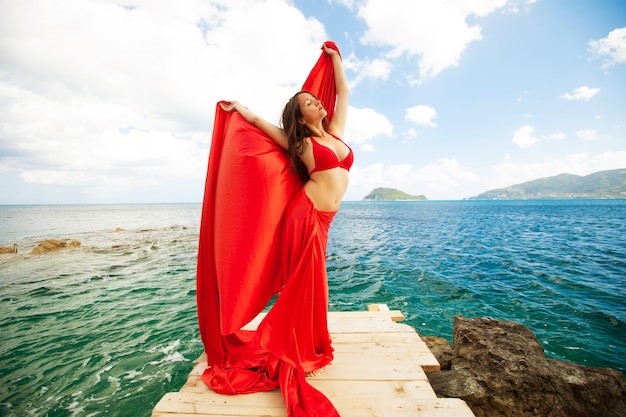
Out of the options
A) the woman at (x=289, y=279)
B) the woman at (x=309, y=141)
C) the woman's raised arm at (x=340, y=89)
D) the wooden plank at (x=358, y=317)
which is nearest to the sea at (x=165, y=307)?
the wooden plank at (x=358, y=317)

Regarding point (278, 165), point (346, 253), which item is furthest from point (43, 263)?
point (278, 165)

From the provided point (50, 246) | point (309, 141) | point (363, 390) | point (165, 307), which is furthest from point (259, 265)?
point (50, 246)

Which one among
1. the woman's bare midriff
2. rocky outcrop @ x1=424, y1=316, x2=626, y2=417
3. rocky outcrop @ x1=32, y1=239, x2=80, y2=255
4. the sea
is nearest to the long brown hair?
the woman's bare midriff

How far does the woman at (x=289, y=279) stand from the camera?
2.51 m

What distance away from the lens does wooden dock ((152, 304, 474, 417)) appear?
2.20 m

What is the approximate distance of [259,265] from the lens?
265cm

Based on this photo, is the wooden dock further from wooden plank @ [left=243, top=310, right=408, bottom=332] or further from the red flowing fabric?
wooden plank @ [left=243, top=310, right=408, bottom=332]

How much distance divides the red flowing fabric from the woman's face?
0.42 metres

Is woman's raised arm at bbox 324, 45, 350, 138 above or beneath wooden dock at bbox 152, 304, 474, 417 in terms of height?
above

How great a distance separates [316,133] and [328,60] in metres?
1.16

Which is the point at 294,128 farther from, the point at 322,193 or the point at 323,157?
the point at 322,193

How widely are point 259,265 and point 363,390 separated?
4.74ft

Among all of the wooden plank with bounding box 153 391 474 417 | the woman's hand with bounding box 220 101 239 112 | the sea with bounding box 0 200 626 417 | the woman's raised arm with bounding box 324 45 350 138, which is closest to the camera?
the wooden plank with bounding box 153 391 474 417

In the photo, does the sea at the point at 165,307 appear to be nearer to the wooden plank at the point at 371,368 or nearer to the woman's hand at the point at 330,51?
the wooden plank at the point at 371,368
